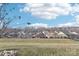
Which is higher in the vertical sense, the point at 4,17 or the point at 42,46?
the point at 4,17

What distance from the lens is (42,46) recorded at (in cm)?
151

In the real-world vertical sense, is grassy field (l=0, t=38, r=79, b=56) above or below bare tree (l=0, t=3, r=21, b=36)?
below

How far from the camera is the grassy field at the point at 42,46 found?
1.50m

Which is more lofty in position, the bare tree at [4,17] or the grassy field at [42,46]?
the bare tree at [4,17]

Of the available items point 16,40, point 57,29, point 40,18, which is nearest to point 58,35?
point 57,29

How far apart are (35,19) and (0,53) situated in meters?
0.35

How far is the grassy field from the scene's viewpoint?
150 centimetres

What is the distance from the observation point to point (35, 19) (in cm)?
152

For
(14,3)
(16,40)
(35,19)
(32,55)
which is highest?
(14,3)

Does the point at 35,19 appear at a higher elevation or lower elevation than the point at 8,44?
higher

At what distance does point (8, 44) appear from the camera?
1.52 metres

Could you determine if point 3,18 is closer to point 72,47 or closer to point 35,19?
point 35,19

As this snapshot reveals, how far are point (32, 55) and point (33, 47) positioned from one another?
0.06 m

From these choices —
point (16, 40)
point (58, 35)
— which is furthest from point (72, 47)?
point (16, 40)
